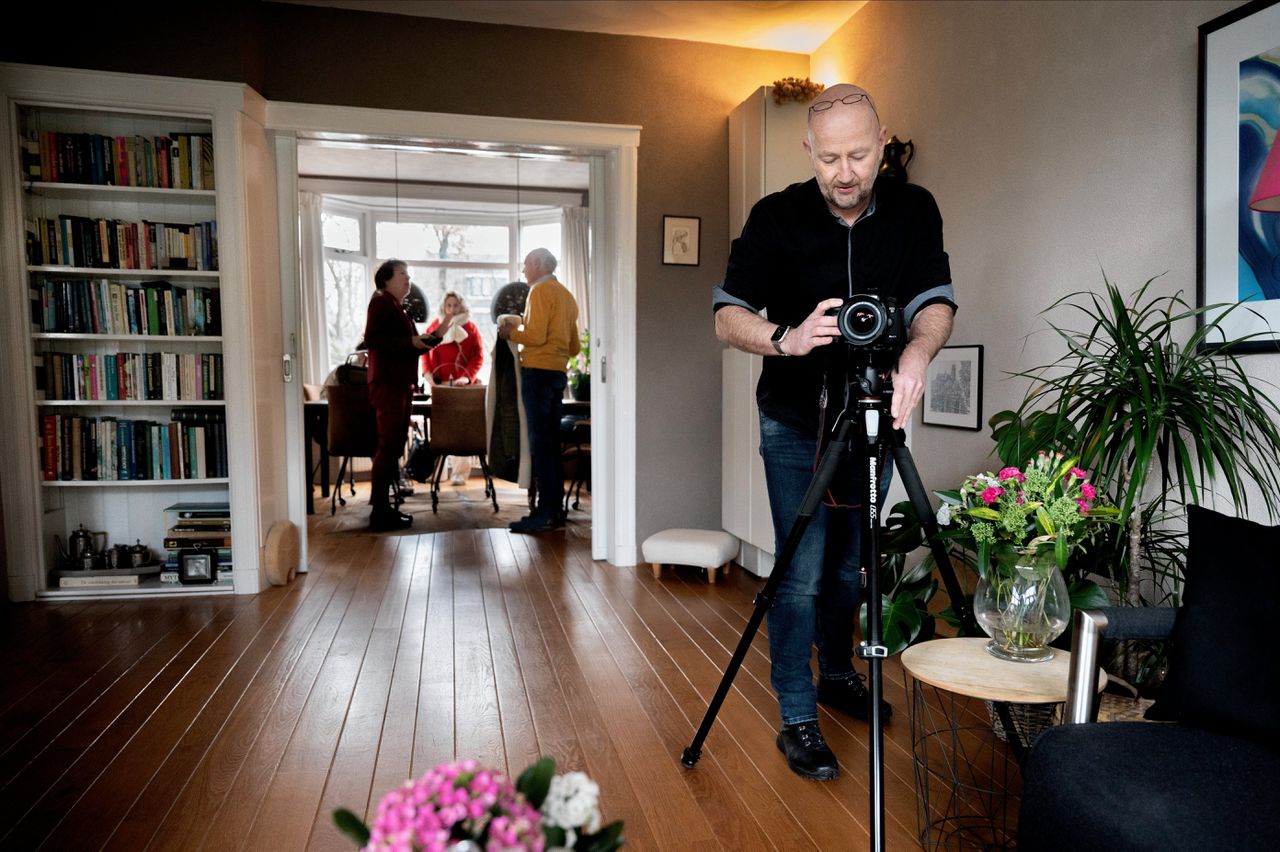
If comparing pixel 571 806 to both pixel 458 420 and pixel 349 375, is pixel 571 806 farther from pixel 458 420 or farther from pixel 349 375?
pixel 349 375

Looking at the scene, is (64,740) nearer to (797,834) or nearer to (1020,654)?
(797,834)

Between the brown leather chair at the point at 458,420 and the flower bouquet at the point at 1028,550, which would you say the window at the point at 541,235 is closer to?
the brown leather chair at the point at 458,420

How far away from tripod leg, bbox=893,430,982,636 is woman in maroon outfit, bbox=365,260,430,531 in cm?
376

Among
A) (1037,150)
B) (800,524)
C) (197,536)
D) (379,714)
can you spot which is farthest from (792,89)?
(197,536)

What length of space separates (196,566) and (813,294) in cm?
288

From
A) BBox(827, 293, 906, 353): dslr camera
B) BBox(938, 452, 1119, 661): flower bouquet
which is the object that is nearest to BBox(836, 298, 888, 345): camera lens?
BBox(827, 293, 906, 353): dslr camera

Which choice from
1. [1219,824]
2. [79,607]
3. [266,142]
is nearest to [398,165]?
[266,142]

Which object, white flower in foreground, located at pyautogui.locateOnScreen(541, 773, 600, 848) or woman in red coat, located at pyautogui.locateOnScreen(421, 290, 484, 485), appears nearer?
white flower in foreground, located at pyautogui.locateOnScreen(541, 773, 600, 848)

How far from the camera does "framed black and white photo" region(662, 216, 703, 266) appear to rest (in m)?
3.92

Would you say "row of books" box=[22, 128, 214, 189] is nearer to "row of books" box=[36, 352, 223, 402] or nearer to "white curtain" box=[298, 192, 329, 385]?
"row of books" box=[36, 352, 223, 402]

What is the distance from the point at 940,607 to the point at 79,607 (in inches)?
128

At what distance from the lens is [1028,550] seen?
1.41 metres

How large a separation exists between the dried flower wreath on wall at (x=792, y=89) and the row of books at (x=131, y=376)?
2.64 m

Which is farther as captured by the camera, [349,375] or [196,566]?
[349,375]
